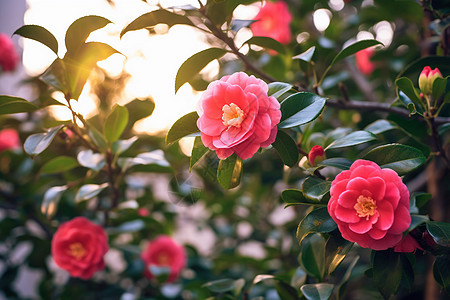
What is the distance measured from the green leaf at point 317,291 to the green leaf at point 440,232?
0.19m

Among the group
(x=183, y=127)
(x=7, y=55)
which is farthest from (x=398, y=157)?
(x=7, y=55)

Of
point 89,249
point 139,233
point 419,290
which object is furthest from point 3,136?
point 419,290

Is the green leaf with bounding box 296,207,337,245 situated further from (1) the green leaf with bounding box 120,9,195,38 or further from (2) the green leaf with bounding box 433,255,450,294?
(1) the green leaf with bounding box 120,9,195,38

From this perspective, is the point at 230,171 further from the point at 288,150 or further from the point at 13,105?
the point at 13,105

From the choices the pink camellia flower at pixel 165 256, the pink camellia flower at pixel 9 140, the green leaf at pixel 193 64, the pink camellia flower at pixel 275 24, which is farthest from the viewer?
the pink camellia flower at pixel 9 140

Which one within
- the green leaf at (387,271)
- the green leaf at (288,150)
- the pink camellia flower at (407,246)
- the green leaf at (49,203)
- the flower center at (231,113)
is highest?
the flower center at (231,113)

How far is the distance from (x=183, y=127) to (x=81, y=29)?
28cm

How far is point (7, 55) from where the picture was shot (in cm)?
162

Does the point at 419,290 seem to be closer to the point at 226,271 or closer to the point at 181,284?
the point at 226,271

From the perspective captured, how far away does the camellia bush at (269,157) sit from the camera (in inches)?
20.3

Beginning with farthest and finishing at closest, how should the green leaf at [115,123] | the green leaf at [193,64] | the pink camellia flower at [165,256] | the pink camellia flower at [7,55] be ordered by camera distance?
the pink camellia flower at [7,55] < the pink camellia flower at [165,256] < the green leaf at [115,123] < the green leaf at [193,64]

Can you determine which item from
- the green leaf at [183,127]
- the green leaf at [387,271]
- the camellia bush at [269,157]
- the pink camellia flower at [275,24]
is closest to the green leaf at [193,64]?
the camellia bush at [269,157]

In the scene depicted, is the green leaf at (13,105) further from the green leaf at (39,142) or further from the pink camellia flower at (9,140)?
the pink camellia flower at (9,140)

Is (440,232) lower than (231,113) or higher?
lower
